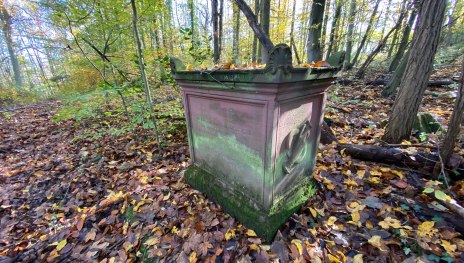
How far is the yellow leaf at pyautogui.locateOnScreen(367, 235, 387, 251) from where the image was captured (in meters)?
1.58

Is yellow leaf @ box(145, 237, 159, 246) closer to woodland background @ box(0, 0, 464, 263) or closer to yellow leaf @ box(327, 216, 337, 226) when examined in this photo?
woodland background @ box(0, 0, 464, 263)

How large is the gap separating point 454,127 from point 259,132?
6.41 ft

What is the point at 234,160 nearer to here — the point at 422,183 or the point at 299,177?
the point at 299,177

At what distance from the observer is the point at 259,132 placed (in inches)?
65.8

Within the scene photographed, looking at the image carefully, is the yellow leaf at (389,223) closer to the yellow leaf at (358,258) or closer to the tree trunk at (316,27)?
the yellow leaf at (358,258)

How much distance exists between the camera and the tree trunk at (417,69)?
7.41 ft

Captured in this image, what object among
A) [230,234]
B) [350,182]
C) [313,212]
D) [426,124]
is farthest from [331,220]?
[426,124]

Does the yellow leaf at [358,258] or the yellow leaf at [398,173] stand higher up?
the yellow leaf at [398,173]

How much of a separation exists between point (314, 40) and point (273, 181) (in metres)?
4.83

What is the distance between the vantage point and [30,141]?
500 centimetres

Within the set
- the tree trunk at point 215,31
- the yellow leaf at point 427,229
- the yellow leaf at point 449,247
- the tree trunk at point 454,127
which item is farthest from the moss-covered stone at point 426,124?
the tree trunk at point 215,31

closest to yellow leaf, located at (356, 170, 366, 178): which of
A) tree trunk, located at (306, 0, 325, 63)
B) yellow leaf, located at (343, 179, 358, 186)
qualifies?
yellow leaf, located at (343, 179, 358, 186)

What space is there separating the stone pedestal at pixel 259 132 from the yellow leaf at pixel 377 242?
2.17ft

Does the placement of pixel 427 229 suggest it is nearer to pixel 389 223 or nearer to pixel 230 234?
pixel 389 223
